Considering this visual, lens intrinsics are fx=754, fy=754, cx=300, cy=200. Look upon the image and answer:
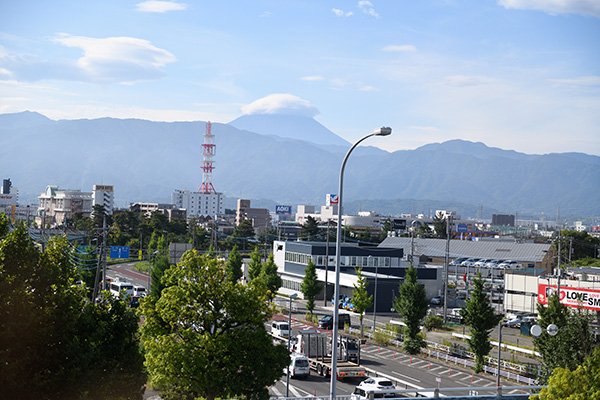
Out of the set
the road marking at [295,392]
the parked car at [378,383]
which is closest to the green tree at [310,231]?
the road marking at [295,392]

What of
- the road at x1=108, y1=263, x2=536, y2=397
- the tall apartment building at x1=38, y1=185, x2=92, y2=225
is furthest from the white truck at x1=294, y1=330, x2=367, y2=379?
the tall apartment building at x1=38, y1=185, x2=92, y2=225

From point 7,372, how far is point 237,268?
5168cm

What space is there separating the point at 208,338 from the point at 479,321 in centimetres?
2030

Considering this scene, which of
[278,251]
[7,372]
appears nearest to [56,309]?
[7,372]

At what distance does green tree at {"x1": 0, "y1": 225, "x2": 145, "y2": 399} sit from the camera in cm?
1518

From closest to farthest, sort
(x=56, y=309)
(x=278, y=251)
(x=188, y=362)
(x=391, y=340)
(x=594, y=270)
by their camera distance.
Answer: (x=56, y=309) < (x=188, y=362) < (x=391, y=340) < (x=594, y=270) < (x=278, y=251)

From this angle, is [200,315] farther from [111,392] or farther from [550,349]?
[550,349]

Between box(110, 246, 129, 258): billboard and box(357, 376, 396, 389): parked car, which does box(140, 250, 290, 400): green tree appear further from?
box(110, 246, 129, 258): billboard

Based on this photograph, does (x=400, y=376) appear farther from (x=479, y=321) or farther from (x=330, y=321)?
(x=330, y=321)

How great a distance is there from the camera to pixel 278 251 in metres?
78.5

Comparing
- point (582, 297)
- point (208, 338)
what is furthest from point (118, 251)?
point (208, 338)

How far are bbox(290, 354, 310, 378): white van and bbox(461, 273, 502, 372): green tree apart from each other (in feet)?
28.1

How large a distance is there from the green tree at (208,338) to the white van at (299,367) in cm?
1245

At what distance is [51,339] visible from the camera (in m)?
16.0
